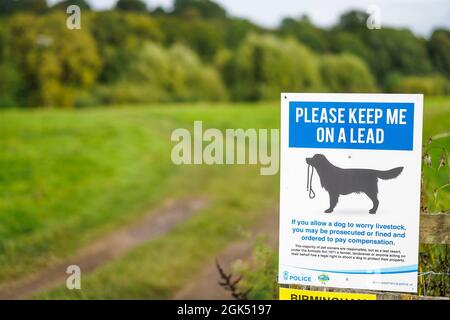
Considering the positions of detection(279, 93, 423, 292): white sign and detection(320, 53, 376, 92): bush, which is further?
detection(320, 53, 376, 92): bush

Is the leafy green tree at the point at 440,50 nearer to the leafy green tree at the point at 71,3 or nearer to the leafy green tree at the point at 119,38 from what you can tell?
the leafy green tree at the point at 119,38

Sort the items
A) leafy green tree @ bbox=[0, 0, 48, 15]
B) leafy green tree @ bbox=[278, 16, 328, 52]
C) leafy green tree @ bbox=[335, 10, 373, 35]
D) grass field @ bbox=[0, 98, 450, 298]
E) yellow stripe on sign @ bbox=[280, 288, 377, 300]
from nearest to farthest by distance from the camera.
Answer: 1. yellow stripe on sign @ bbox=[280, 288, 377, 300]
2. leafy green tree @ bbox=[335, 10, 373, 35]
3. leafy green tree @ bbox=[278, 16, 328, 52]
4. grass field @ bbox=[0, 98, 450, 298]
5. leafy green tree @ bbox=[0, 0, 48, 15]

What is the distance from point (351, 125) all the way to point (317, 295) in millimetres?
1001

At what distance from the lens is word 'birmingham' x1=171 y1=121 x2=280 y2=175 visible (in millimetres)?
4180

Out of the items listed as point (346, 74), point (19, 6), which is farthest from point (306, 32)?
point (19, 6)

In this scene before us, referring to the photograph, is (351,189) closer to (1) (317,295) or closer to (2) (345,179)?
(2) (345,179)

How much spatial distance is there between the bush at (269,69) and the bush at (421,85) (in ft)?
1.91

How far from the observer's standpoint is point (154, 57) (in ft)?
15.2

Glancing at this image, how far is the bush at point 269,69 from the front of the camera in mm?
4453

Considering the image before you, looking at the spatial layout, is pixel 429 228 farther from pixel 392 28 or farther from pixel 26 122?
pixel 26 122

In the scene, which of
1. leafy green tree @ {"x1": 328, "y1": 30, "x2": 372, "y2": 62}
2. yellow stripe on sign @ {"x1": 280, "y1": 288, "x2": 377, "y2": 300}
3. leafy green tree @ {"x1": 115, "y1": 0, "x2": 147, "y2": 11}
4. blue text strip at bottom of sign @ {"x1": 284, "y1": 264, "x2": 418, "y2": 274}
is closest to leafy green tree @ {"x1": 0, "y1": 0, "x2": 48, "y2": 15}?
leafy green tree @ {"x1": 115, "y1": 0, "x2": 147, "y2": 11}

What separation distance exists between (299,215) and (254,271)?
3.30 ft

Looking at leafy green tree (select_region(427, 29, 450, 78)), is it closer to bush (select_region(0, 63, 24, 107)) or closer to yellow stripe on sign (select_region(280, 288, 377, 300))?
yellow stripe on sign (select_region(280, 288, 377, 300))

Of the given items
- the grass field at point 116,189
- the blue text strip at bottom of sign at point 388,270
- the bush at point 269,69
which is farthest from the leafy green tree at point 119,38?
the blue text strip at bottom of sign at point 388,270
